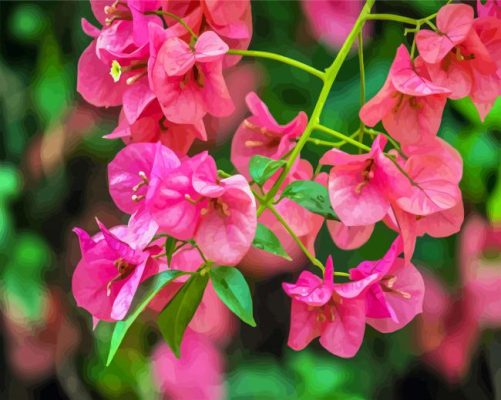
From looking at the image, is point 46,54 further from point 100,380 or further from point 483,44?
point 483,44

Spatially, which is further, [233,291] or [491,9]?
[491,9]

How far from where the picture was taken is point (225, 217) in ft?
1.57

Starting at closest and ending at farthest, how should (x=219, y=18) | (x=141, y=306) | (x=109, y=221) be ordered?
(x=141, y=306) < (x=219, y=18) < (x=109, y=221)

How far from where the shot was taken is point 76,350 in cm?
107

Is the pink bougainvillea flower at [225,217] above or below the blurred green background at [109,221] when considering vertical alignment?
above

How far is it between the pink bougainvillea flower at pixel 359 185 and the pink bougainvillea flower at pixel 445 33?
3.0 inches

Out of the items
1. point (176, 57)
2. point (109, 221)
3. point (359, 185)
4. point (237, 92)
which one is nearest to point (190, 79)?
point (176, 57)

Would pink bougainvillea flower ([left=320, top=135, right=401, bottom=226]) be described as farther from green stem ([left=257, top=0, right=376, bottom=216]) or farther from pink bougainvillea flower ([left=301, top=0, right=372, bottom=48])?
pink bougainvillea flower ([left=301, top=0, right=372, bottom=48])

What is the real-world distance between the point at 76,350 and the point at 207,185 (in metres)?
0.66

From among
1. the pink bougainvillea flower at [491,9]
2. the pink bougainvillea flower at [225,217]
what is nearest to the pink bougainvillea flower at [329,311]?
the pink bougainvillea flower at [225,217]

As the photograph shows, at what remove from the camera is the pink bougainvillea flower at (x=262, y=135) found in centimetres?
61

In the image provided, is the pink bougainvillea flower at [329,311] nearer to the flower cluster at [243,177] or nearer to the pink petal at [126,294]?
the flower cluster at [243,177]

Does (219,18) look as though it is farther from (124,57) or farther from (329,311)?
(329,311)

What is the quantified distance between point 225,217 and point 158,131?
0.12 metres
